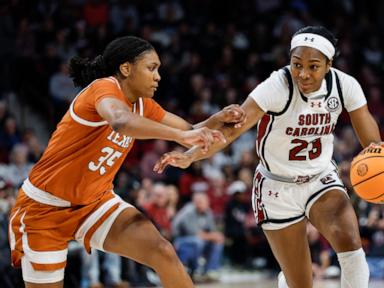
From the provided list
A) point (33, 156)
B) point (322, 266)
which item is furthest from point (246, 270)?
point (33, 156)

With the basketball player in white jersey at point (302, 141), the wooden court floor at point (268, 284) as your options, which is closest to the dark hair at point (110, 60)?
the basketball player in white jersey at point (302, 141)

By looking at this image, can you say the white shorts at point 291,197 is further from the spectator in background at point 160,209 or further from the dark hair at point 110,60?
the spectator in background at point 160,209

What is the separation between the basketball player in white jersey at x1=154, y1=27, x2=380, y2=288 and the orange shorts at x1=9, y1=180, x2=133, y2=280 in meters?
0.83

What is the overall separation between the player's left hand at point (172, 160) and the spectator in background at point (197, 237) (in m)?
5.92

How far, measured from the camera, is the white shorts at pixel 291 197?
592 cm

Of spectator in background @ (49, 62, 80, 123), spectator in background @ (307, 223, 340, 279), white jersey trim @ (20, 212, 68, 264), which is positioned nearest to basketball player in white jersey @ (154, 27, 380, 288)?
white jersey trim @ (20, 212, 68, 264)

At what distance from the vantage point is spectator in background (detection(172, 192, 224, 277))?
11219mm

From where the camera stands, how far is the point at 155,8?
1544cm

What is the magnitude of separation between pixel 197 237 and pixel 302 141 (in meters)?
5.61

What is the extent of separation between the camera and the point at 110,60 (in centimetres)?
550

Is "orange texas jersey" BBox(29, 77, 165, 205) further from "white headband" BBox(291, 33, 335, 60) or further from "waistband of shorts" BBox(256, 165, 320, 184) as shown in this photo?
"white headband" BBox(291, 33, 335, 60)

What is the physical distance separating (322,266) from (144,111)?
6441 mm

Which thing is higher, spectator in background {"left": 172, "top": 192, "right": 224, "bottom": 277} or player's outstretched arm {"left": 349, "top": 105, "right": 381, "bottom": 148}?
player's outstretched arm {"left": 349, "top": 105, "right": 381, "bottom": 148}

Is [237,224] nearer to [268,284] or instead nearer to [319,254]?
[319,254]
